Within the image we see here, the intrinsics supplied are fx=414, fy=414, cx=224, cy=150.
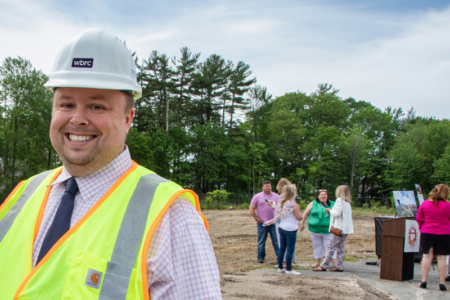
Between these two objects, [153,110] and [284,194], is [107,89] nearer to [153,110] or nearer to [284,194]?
[284,194]

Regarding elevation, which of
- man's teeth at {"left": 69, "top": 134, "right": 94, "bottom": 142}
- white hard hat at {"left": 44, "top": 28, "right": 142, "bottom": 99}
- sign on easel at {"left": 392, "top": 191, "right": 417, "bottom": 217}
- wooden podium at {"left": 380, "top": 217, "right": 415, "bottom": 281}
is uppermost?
white hard hat at {"left": 44, "top": 28, "right": 142, "bottom": 99}

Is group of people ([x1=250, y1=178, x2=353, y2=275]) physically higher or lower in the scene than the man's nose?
lower

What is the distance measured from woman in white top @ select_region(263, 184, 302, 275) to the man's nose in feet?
25.7

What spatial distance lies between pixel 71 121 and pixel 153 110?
172 ft

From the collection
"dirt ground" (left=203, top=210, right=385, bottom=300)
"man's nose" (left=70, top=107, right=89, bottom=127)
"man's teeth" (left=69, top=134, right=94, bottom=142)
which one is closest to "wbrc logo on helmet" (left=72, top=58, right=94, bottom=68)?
"man's nose" (left=70, top=107, right=89, bottom=127)

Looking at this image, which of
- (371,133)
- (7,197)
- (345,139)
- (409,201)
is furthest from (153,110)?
(7,197)

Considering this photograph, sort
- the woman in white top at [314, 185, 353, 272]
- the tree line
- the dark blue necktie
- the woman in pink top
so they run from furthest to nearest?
the tree line → the woman in white top at [314, 185, 353, 272] → the woman in pink top → the dark blue necktie

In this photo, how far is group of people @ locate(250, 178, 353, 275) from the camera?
931cm

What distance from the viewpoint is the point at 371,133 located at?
225 feet

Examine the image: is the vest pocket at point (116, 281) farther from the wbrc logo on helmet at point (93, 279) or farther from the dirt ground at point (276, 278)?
the dirt ground at point (276, 278)

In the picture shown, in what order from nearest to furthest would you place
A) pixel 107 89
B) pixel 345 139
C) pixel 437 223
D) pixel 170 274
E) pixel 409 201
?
pixel 170 274 < pixel 107 89 < pixel 437 223 < pixel 409 201 < pixel 345 139

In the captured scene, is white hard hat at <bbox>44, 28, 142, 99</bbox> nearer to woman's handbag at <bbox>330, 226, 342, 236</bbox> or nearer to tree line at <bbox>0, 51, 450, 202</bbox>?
woman's handbag at <bbox>330, 226, 342, 236</bbox>

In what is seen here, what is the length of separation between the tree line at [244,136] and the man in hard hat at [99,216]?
4520cm

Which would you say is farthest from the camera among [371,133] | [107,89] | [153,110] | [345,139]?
[371,133]
